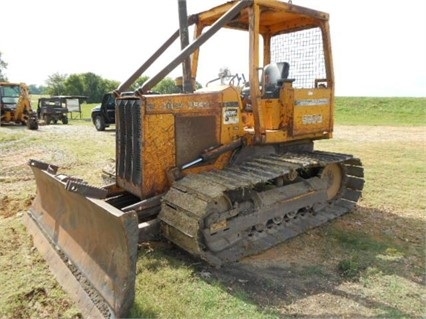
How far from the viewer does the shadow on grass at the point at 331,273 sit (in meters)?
3.46

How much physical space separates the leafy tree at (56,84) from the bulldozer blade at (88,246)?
6561 centimetres

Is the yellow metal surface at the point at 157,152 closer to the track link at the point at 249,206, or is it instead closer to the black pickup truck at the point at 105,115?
the track link at the point at 249,206

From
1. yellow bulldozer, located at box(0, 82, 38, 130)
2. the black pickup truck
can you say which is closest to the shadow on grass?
the black pickup truck

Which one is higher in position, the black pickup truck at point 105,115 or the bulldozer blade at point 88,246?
the black pickup truck at point 105,115

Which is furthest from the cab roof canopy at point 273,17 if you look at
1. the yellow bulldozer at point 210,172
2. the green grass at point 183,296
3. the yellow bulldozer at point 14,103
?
the yellow bulldozer at point 14,103

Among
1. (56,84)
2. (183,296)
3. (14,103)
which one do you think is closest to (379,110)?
(14,103)

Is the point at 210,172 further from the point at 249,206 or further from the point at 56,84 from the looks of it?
the point at 56,84

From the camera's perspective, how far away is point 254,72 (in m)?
4.91

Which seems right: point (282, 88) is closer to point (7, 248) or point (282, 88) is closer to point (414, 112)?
point (7, 248)

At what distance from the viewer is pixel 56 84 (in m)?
72.9

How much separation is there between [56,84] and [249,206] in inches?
2955

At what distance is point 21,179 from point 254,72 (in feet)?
18.5

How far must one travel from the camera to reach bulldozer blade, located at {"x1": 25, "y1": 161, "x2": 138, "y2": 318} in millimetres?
3195

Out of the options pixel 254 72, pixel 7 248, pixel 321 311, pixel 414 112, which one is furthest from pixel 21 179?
pixel 414 112
